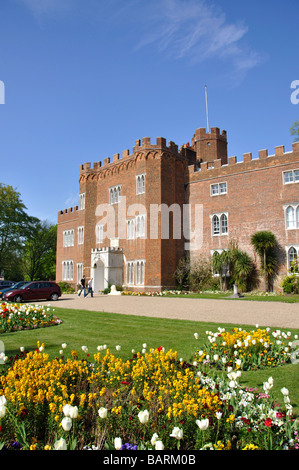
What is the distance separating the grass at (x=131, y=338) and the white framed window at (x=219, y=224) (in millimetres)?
17249

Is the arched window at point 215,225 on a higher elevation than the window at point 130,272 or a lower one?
higher

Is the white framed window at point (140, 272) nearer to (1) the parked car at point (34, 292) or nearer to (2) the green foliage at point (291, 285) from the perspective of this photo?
(1) the parked car at point (34, 292)

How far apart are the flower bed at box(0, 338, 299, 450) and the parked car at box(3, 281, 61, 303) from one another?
1805 centimetres

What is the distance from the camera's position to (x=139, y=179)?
1186 inches

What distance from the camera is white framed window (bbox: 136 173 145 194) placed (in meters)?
29.8

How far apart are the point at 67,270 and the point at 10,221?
29.9ft

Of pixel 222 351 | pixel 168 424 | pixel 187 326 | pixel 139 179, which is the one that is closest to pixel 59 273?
pixel 139 179

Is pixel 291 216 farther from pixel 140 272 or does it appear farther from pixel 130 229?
pixel 130 229

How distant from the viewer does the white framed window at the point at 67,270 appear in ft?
132

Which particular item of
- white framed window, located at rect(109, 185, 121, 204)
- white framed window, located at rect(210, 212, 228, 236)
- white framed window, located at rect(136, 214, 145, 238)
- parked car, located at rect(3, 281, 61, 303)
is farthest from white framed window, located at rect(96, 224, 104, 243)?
parked car, located at rect(3, 281, 61, 303)

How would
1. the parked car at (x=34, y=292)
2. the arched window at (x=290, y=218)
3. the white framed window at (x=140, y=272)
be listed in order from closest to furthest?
1. the parked car at (x=34, y=292)
2. the arched window at (x=290, y=218)
3. the white framed window at (x=140, y=272)

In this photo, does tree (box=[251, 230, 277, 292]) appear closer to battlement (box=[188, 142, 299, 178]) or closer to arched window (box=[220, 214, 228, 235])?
arched window (box=[220, 214, 228, 235])

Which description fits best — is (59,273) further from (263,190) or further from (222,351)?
(222,351)

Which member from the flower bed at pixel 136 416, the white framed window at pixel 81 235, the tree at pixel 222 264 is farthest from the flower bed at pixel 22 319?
the white framed window at pixel 81 235
